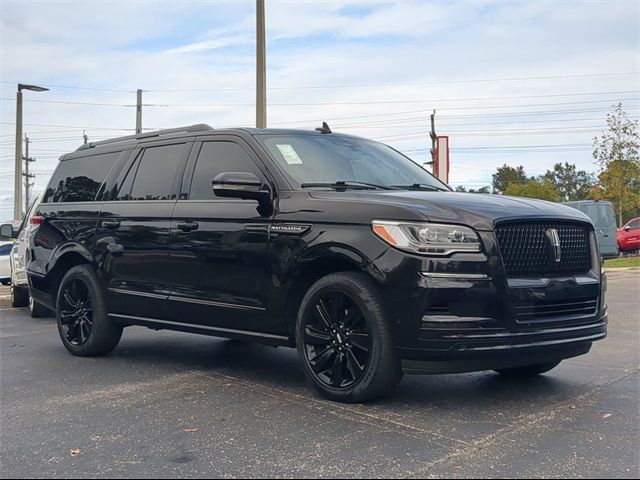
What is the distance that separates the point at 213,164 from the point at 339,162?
103cm

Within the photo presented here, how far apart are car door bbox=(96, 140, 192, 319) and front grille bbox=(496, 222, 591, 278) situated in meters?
2.78

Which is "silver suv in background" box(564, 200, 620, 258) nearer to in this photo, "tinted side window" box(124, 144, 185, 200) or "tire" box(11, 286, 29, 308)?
"tire" box(11, 286, 29, 308)

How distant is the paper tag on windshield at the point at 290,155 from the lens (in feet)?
17.5

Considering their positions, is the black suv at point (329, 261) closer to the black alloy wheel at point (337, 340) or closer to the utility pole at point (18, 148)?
the black alloy wheel at point (337, 340)

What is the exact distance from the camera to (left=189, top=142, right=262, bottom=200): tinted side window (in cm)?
552

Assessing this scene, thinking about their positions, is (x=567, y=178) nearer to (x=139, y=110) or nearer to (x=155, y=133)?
(x=139, y=110)

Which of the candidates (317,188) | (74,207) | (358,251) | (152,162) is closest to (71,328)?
(74,207)

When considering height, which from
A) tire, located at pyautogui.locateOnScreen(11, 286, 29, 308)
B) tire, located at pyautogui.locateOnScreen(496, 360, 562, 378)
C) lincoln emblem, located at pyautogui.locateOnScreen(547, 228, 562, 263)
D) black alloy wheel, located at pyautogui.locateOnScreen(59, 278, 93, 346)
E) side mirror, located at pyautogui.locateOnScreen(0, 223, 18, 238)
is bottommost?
tire, located at pyautogui.locateOnScreen(11, 286, 29, 308)

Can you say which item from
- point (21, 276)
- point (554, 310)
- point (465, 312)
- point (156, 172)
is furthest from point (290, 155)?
point (21, 276)

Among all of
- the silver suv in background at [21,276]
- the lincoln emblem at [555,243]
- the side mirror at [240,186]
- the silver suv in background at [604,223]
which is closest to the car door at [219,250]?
the side mirror at [240,186]

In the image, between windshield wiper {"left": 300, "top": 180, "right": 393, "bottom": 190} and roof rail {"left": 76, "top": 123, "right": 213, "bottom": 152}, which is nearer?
windshield wiper {"left": 300, "top": 180, "right": 393, "bottom": 190}

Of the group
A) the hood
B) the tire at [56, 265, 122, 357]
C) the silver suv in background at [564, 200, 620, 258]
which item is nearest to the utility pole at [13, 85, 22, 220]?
the silver suv in background at [564, 200, 620, 258]

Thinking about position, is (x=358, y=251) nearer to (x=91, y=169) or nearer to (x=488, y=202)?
(x=488, y=202)

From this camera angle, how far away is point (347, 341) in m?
4.54
